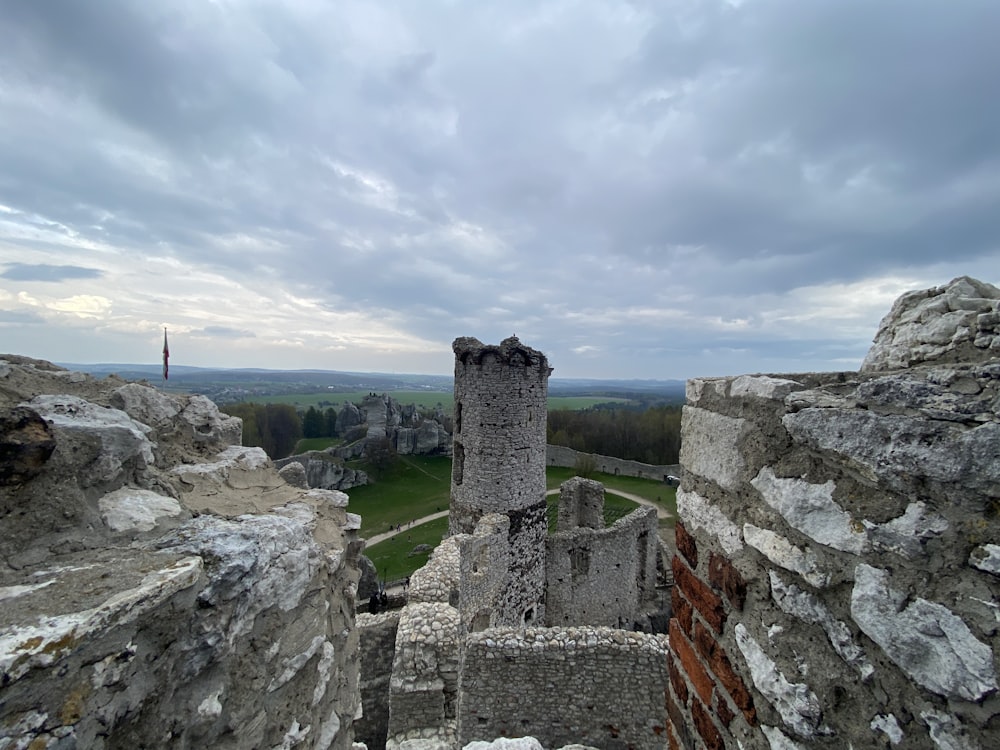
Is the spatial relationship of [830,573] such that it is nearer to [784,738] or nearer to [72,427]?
[784,738]

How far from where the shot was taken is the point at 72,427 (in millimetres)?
1998

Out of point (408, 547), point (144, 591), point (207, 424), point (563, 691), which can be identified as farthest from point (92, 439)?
point (408, 547)

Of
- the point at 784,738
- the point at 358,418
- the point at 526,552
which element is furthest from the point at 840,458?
the point at 358,418

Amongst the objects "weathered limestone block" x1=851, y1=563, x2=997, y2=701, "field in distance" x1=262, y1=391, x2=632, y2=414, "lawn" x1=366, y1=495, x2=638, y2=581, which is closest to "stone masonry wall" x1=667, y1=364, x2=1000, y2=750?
"weathered limestone block" x1=851, y1=563, x2=997, y2=701

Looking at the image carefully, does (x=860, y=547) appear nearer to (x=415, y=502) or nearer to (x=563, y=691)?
(x=563, y=691)

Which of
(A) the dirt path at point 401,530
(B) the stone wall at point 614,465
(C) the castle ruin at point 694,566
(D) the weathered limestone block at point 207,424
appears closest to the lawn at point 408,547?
(A) the dirt path at point 401,530

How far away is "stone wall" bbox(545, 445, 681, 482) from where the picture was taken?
42.5 metres

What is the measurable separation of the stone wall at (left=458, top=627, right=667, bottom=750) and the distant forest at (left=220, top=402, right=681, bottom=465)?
40746mm

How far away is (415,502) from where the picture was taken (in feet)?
108

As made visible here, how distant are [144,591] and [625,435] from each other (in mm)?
55548

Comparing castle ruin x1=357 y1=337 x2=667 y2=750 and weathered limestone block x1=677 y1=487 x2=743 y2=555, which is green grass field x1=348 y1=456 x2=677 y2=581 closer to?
castle ruin x1=357 y1=337 x2=667 y2=750

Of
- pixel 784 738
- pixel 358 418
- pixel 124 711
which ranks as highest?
pixel 124 711

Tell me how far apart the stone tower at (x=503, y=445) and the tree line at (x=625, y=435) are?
40685 millimetres

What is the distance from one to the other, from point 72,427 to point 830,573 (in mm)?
3052
